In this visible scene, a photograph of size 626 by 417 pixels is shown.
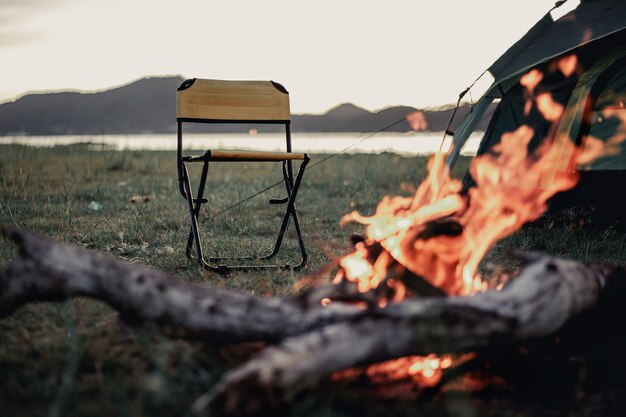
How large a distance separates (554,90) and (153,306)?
361 cm

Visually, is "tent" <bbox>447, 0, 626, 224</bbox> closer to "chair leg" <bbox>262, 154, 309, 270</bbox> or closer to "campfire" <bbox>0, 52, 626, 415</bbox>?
"chair leg" <bbox>262, 154, 309, 270</bbox>

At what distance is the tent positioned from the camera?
3883 mm

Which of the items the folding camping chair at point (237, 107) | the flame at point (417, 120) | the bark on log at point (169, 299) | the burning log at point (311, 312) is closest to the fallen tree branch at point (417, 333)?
the burning log at point (311, 312)

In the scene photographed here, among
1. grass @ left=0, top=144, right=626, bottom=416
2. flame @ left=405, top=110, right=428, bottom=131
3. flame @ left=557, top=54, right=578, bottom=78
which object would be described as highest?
flame @ left=557, top=54, right=578, bottom=78

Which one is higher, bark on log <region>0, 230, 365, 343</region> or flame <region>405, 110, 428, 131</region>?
flame <region>405, 110, 428, 131</region>

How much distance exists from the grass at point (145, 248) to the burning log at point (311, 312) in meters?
0.14

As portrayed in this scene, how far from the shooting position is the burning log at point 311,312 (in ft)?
4.89

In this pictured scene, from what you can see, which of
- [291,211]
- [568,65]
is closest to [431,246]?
[291,211]

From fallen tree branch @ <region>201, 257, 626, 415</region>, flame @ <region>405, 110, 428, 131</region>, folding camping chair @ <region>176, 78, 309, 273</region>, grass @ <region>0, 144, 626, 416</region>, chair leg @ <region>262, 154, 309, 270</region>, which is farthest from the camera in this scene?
flame @ <region>405, 110, 428, 131</region>

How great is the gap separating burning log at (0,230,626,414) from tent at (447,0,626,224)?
93.9 inches

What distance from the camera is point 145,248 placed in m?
3.78

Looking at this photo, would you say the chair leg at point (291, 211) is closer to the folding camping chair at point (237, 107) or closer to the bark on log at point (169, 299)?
the folding camping chair at point (237, 107)

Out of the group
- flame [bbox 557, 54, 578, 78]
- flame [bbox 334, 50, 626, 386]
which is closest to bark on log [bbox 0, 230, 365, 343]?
flame [bbox 334, 50, 626, 386]

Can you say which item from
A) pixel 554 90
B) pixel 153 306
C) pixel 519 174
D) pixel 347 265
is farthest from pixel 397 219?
pixel 554 90
